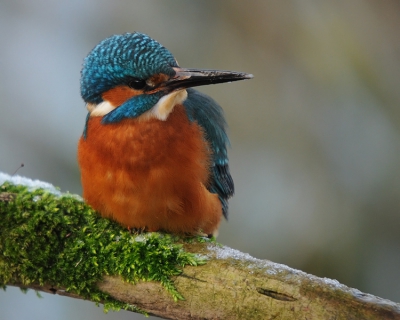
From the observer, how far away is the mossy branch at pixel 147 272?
1.98 m

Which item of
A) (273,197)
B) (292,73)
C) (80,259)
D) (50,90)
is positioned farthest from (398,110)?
(80,259)

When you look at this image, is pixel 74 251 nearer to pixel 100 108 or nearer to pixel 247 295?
pixel 100 108

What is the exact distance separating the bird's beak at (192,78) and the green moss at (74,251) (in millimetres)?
802

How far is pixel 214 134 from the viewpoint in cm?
305

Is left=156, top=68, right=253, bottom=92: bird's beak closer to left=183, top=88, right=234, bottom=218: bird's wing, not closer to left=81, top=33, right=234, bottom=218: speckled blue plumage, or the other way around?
left=81, top=33, right=234, bottom=218: speckled blue plumage

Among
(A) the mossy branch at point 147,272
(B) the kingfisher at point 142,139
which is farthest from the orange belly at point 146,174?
(A) the mossy branch at point 147,272

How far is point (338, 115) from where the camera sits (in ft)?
18.8

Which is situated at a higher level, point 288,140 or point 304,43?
point 304,43

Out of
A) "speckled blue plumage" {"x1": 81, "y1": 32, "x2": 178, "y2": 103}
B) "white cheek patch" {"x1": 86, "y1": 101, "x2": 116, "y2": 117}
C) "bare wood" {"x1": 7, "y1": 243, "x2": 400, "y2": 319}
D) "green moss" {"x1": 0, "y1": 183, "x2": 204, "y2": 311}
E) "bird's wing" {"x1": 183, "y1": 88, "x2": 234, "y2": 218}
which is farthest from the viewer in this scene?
"bird's wing" {"x1": 183, "y1": 88, "x2": 234, "y2": 218}

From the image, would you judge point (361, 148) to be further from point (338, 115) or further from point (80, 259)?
point (80, 259)

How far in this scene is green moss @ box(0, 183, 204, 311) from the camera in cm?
229

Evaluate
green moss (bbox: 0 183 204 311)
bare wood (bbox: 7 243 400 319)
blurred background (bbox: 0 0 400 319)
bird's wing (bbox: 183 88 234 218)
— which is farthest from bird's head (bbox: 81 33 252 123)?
blurred background (bbox: 0 0 400 319)

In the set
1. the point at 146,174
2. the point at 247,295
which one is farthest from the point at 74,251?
the point at 247,295

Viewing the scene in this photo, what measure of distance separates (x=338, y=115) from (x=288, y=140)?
2.19ft
